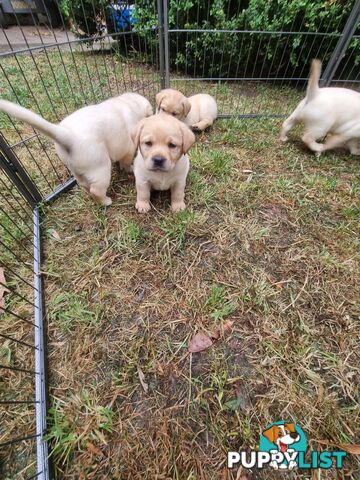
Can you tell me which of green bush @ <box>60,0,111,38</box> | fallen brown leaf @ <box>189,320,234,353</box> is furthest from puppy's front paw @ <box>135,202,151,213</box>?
green bush @ <box>60,0,111,38</box>

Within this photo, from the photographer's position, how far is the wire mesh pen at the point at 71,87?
4.61 feet

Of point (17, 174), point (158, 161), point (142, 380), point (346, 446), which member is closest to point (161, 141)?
point (158, 161)

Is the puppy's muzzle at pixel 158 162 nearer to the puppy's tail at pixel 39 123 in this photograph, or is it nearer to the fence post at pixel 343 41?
the puppy's tail at pixel 39 123

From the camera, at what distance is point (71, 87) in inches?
127

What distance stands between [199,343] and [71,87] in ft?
11.0

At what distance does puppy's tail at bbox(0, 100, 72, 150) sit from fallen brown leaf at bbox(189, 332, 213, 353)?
59.8 inches

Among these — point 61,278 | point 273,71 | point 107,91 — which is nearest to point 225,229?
point 61,278

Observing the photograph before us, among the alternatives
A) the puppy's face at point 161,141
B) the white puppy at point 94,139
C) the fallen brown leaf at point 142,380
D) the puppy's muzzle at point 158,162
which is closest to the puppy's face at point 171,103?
the white puppy at point 94,139

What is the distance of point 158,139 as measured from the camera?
1807 millimetres

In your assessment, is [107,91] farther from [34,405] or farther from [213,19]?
[34,405]

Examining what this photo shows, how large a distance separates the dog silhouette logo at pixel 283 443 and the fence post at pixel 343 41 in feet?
13.3

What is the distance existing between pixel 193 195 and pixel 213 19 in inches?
152

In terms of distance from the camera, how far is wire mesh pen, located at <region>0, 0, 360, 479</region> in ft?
4.61

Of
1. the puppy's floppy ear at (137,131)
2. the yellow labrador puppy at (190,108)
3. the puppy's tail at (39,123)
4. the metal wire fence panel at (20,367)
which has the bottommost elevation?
the metal wire fence panel at (20,367)
